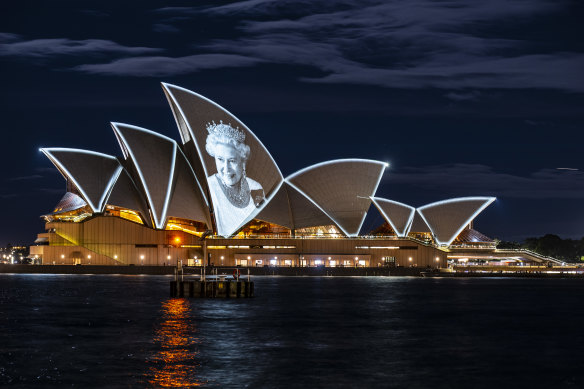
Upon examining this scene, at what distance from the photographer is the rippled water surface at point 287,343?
24.3m

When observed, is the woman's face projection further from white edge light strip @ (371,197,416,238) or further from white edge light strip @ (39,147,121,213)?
white edge light strip @ (371,197,416,238)

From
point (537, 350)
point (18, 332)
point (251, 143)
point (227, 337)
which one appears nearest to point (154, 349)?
point (227, 337)

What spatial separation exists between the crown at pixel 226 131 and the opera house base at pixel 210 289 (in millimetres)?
31471

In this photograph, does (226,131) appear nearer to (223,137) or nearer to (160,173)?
(223,137)

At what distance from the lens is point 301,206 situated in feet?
312

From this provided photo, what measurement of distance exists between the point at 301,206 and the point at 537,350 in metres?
65.2

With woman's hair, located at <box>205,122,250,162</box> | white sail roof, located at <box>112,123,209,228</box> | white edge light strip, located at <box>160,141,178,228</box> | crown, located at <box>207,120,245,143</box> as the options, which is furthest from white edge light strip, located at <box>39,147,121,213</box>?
crown, located at <box>207,120,245,143</box>

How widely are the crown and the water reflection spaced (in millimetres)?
44226

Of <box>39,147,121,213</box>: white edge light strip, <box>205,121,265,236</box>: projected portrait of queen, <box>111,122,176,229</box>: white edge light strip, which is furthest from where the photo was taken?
<box>205,121,265,236</box>: projected portrait of queen

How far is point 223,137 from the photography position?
86.1 m

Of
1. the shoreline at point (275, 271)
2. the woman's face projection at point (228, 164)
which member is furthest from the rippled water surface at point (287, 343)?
the shoreline at point (275, 271)

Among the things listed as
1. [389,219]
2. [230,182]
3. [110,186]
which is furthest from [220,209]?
[389,219]

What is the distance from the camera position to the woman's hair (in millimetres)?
85000

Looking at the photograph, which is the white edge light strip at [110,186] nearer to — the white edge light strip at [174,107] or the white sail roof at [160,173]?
the white sail roof at [160,173]
